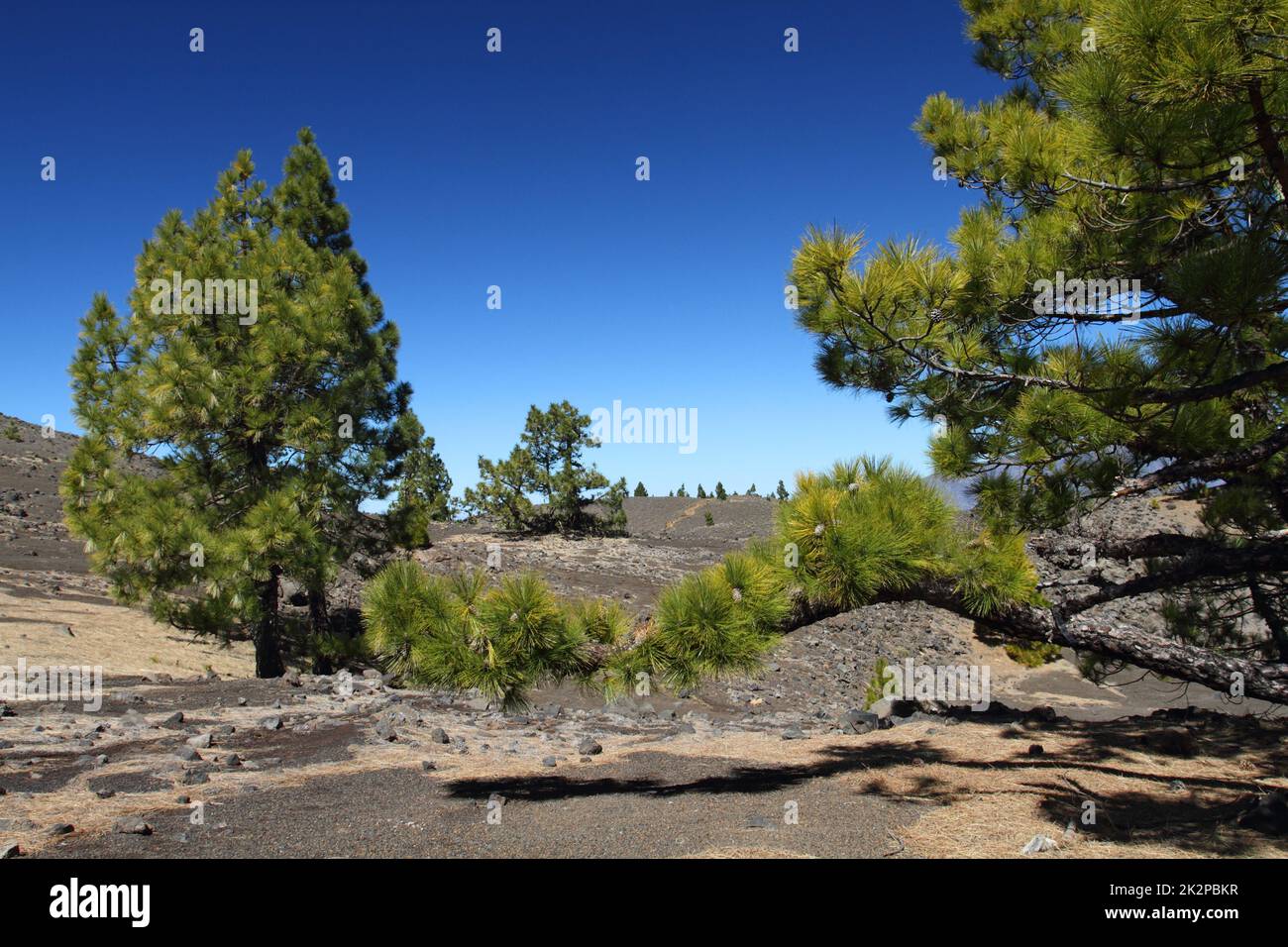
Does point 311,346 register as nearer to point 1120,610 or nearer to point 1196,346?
point 1196,346

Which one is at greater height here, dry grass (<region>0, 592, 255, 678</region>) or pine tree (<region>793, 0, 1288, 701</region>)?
pine tree (<region>793, 0, 1288, 701</region>)

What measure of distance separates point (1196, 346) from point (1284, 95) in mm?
1232

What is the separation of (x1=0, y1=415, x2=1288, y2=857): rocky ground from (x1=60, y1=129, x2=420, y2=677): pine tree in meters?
1.57

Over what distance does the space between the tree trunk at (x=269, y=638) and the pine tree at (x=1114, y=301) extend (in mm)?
10267

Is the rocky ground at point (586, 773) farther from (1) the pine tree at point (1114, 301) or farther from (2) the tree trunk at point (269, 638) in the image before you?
(2) the tree trunk at point (269, 638)

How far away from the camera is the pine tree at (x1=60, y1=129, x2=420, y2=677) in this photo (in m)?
10.7

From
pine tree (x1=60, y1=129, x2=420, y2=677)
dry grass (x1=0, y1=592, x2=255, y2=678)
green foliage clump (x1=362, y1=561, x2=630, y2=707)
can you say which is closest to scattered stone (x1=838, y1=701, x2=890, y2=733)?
green foliage clump (x1=362, y1=561, x2=630, y2=707)

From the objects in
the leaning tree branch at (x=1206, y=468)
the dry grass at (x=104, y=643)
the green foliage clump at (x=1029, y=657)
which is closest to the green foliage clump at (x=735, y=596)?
the leaning tree branch at (x=1206, y=468)

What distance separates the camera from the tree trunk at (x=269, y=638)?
12.1 meters

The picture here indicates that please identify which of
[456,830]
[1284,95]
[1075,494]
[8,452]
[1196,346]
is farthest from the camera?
[8,452]

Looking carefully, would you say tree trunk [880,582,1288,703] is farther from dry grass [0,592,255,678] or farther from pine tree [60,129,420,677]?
dry grass [0,592,255,678]

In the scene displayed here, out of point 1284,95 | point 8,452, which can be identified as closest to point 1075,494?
point 1284,95

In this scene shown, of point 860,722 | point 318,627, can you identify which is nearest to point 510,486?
point 318,627
